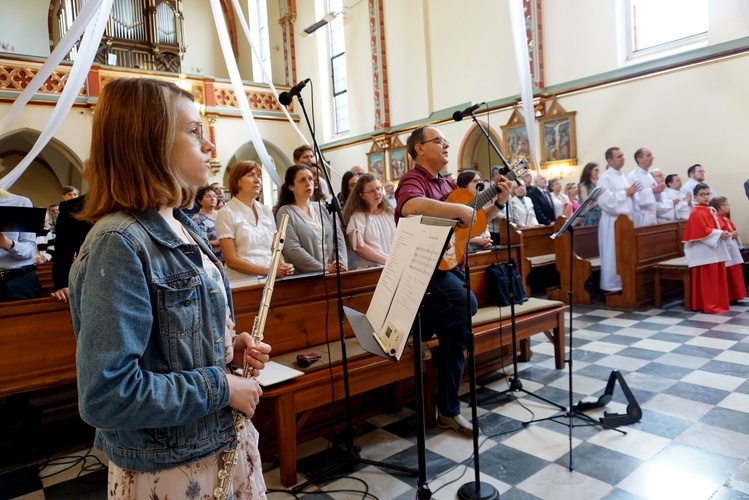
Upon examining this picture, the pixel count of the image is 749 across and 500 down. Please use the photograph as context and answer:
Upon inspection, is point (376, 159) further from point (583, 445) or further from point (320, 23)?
point (583, 445)

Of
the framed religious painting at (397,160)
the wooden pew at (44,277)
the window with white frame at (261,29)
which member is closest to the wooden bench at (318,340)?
the wooden pew at (44,277)

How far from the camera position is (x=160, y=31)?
13883mm

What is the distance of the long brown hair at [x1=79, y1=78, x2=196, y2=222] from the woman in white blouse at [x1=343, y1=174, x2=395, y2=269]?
2.61 m

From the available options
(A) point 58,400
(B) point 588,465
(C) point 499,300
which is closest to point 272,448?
(A) point 58,400

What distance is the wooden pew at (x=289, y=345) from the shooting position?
7.76ft

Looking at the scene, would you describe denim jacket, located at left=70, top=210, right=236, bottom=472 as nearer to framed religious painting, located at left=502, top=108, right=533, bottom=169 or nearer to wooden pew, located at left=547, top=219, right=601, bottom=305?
wooden pew, located at left=547, top=219, right=601, bottom=305

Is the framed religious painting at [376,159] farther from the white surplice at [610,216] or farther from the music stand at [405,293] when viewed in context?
the music stand at [405,293]

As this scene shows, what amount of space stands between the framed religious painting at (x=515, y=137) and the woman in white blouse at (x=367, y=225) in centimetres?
582

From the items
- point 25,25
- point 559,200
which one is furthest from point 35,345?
point 25,25

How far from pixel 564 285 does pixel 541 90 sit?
158 inches

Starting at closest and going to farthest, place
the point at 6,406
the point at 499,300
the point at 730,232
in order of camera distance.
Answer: the point at 6,406 < the point at 499,300 < the point at 730,232

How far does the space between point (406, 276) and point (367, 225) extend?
2.17 meters

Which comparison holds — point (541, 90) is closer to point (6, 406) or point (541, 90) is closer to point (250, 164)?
point (250, 164)

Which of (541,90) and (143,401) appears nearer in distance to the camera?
(143,401)
